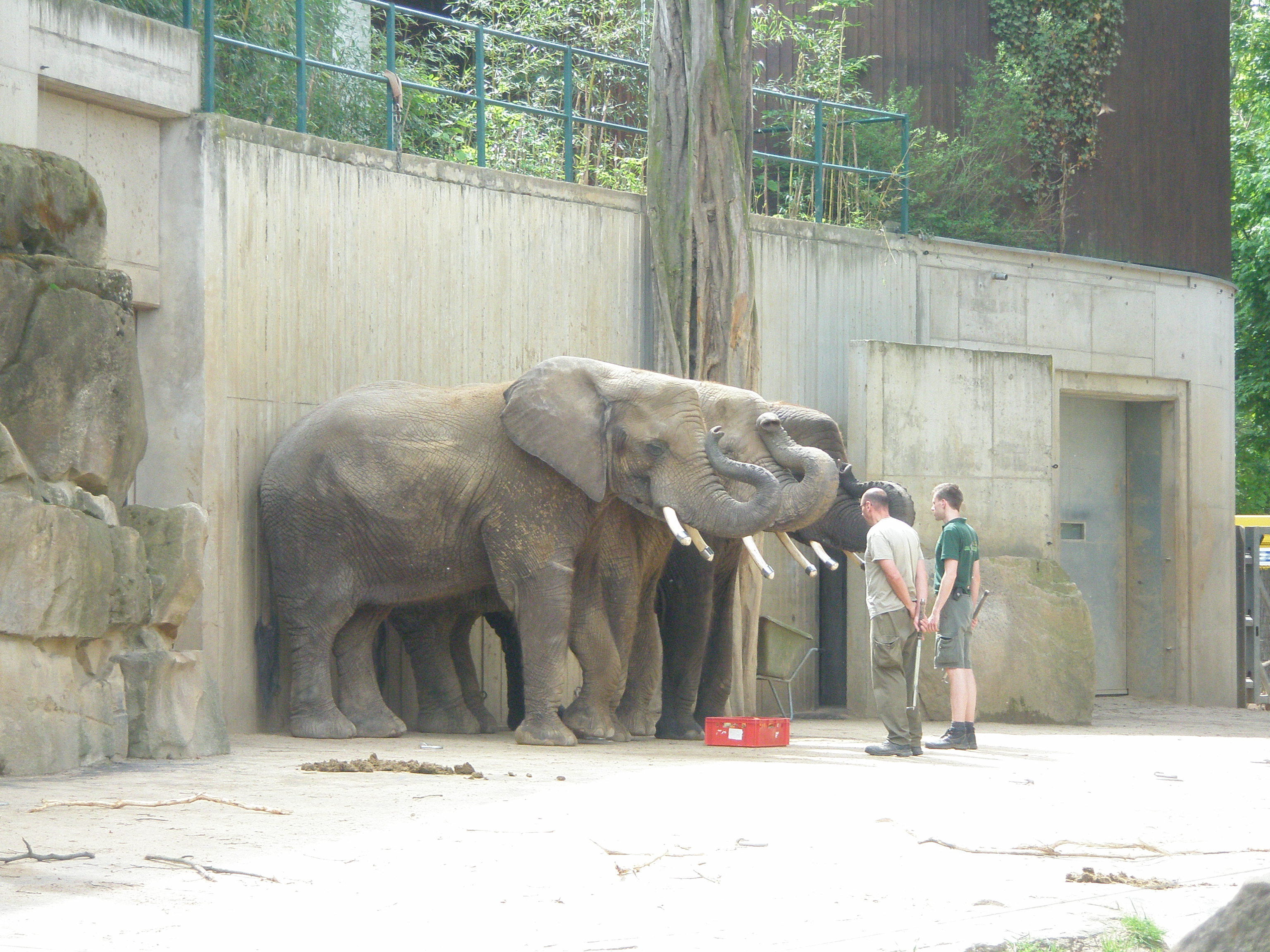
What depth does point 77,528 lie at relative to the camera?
28.9ft

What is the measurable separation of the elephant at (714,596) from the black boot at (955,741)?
1480 mm

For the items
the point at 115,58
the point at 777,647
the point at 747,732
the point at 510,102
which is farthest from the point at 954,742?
the point at 510,102

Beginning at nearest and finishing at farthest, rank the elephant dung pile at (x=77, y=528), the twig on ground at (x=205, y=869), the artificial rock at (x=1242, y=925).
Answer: the artificial rock at (x=1242, y=925), the twig on ground at (x=205, y=869), the elephant dung pile at (x=77, y=528)

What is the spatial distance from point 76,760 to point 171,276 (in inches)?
158

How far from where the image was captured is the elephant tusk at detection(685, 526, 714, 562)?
1111cm

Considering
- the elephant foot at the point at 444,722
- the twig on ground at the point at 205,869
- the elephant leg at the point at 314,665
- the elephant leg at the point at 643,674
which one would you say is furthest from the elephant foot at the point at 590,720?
the twig on ground at the point at 205,869

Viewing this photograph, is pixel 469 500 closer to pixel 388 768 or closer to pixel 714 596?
pixel 714 596

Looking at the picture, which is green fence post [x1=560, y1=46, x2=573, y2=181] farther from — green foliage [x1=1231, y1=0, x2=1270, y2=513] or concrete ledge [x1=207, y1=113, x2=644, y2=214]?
green foliage [x1=1231, y1=0, x2=1270, y2=513]

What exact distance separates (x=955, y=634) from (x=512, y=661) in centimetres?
337

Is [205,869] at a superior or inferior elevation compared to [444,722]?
superior

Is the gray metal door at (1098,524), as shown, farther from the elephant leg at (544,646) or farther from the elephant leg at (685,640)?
the elephant leg at (544,646)

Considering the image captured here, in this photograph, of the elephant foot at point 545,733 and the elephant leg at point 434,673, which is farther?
the elephant leg at point 434,673

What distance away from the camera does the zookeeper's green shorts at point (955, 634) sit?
38.0 feet

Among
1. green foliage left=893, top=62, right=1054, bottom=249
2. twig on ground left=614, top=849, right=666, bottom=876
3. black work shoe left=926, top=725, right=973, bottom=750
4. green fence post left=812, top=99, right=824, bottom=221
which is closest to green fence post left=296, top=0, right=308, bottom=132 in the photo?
green fence post left=812, top=99, right=824, bottom=221
